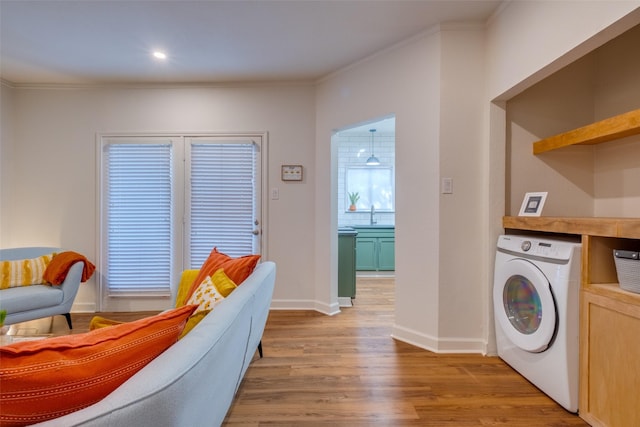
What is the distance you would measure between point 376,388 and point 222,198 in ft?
7.93

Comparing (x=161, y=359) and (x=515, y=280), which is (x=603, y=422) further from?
(x=161, y=359)

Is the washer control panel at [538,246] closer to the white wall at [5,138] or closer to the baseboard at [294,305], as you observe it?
the baseboard at [294,305]

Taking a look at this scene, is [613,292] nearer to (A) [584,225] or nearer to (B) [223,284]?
(A) [584,225]

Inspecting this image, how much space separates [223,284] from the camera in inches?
62.7

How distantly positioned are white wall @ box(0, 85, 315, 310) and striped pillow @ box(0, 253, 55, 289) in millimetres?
530

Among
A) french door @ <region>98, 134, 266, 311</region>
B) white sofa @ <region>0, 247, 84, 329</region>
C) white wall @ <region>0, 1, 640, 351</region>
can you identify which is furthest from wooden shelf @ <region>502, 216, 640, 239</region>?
white sofa @ <region>0, 247, 84, 329</region>

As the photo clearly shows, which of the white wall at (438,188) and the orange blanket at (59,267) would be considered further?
the orange blanket at (59,267)

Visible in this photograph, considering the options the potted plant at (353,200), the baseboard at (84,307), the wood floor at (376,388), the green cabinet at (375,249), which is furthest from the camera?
the potted plant at (353,200)

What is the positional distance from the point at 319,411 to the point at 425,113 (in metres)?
2.22

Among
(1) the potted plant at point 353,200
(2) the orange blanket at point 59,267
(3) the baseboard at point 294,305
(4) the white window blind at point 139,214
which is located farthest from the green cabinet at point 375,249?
(2) the orange blanket at point 59,267

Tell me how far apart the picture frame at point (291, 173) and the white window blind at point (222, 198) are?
34cm

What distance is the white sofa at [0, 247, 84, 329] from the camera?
2385 mm

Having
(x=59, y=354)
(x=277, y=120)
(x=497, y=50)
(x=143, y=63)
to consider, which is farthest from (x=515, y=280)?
(x=143, y=63)

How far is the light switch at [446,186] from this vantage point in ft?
7.55
